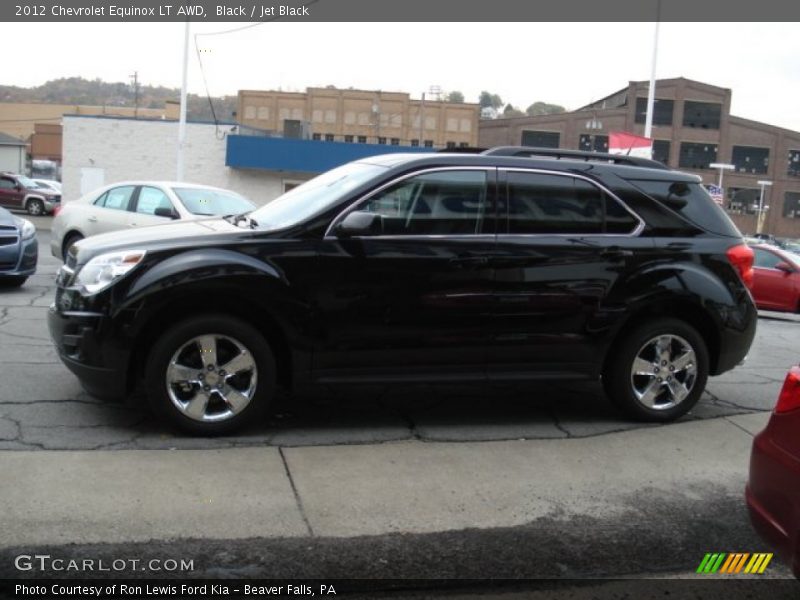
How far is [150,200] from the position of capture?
12.2 m

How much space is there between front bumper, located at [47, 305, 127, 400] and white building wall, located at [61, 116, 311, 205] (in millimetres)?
27470

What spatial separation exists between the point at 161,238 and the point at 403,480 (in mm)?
2149

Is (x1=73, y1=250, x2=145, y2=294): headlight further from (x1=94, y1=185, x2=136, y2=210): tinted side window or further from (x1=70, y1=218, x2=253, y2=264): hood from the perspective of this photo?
(x1=94, y1=185, x2=136, y2=210): tinted side window

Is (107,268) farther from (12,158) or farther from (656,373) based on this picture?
(12,158)

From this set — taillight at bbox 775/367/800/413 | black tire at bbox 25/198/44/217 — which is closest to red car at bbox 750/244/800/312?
taillight at bbox 775/367/800/413

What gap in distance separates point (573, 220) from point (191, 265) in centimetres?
261

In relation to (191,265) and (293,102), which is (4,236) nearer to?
(191,265)

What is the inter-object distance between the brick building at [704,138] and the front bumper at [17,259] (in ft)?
245

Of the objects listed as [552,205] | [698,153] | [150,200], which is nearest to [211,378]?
[552,205]

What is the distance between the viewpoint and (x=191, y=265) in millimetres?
4875

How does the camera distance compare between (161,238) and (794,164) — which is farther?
(794,164)

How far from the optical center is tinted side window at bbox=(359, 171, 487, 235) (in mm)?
5262

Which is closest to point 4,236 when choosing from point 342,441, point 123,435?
point 123,435

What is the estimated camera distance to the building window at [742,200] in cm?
8438
